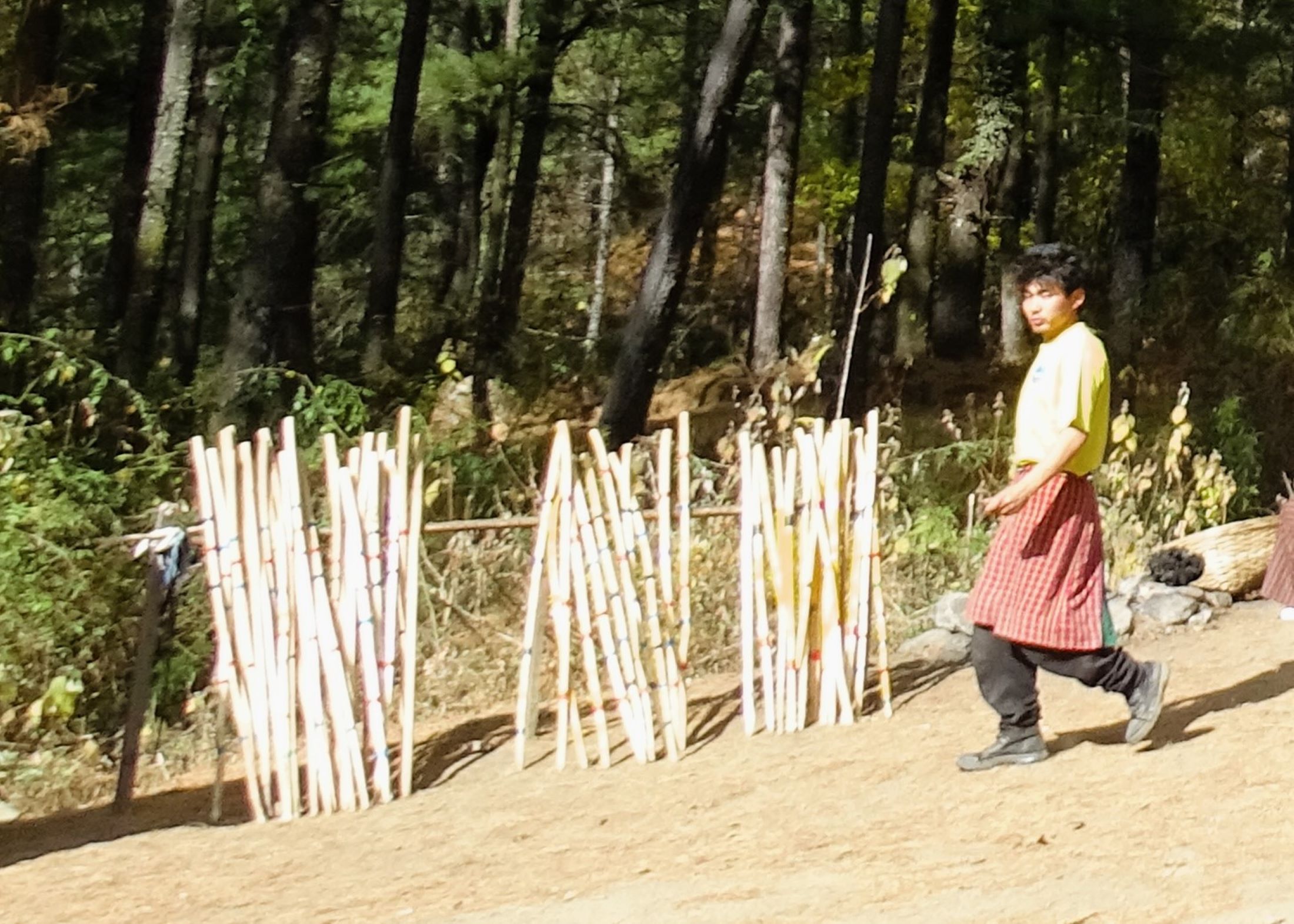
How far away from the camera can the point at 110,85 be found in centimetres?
1886

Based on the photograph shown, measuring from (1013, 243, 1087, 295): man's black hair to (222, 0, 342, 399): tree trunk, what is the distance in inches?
253

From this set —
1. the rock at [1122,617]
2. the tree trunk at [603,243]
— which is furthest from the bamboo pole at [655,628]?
the tree trunk at [603,243]

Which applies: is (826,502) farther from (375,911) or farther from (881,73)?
(881,73)

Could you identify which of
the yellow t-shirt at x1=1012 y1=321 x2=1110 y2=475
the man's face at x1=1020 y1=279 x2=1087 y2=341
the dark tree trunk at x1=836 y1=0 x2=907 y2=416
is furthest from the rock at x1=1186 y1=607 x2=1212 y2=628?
the dark tree trunk at x1=836 y1=0 x2=907 y2=416

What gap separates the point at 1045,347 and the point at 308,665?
262 cm

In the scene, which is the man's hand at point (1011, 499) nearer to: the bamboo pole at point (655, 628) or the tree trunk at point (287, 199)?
the bamboo pole at point (655, 628)

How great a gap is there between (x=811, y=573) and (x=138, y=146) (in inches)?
511

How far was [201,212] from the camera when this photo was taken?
64.2 feet

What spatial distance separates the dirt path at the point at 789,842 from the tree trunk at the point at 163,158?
8.58 meters

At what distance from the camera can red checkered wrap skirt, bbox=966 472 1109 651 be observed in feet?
17.3

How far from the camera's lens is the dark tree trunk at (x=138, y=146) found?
16.6m

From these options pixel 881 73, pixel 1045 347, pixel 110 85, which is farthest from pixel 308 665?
pixel 110 85

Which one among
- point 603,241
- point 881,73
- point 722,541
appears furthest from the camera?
point 603,241

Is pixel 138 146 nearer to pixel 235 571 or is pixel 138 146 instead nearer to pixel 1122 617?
pixel 1122 617
